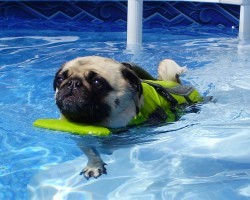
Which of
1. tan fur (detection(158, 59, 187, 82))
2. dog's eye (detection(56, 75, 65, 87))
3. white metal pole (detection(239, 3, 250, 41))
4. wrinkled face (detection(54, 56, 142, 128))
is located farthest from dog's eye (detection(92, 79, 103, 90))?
white metal pole (detection(239, 3, 250, 41))

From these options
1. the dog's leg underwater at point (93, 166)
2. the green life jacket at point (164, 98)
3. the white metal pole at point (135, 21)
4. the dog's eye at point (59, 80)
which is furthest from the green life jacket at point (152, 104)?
the white metal pole at point (135, 21)

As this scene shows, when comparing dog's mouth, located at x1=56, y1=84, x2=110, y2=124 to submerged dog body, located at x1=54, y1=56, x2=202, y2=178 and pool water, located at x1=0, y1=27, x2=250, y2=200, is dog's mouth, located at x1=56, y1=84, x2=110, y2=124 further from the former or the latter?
pool water, located at x1=0, y1=27, x2=250, y2=200

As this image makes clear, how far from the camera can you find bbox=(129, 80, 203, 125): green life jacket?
397 cm

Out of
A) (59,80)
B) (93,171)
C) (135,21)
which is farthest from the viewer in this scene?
(135,21)

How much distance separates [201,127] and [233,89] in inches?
59.8

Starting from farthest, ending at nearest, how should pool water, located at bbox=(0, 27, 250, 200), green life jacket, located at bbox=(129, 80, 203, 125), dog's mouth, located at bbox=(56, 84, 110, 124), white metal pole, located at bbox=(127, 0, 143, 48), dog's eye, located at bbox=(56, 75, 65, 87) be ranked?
1. white metal pole, located at bbox=(127, 0, 143, 48)
2. green life jacket, located at bbox=(129, 80, 203, 125)
3. dog's eye, located at bbox=(56, 75, 65, 87)
4. dog's mouth, located at bbox=(56, 84, 110, 124)
5. pool water, located at bbox=(0, 27, 250, 200)

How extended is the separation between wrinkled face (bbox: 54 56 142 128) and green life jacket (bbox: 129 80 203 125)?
0.14m

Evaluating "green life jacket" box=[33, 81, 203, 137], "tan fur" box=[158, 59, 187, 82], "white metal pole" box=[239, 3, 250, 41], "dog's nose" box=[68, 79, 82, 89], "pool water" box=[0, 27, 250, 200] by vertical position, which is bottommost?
"pool water" box=[0, 27, 250, 200]

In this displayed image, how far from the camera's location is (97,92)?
12.0 ft

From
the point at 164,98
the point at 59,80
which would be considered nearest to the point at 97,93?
the point at 59,80

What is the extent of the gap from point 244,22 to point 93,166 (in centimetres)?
693

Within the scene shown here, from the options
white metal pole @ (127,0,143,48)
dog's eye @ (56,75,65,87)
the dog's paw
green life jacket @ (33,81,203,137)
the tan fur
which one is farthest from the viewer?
white metal pole @ (127,0,143,48)

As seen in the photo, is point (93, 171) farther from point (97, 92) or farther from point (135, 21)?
point (135, 21)

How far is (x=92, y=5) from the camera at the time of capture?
37.4 feet
